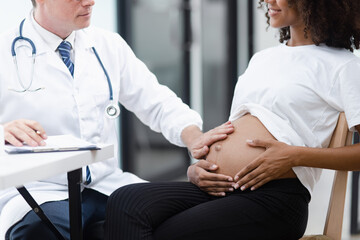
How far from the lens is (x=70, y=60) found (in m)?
1.78

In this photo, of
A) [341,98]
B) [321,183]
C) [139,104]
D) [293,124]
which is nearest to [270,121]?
[293,124]

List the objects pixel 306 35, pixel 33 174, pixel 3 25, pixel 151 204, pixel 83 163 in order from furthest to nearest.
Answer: pixel 3 25
pixel 306 35
pixel 151 204
pixel 83 163
pixel 33 174

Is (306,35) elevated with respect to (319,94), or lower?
elevated

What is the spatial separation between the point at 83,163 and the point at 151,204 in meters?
0.31

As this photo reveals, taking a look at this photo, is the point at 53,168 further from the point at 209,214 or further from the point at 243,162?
the point at 243,162

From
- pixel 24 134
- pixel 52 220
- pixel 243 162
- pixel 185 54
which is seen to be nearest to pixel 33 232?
pixel 52 220

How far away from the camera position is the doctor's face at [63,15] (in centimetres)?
173

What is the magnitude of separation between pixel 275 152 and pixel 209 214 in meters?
0.26

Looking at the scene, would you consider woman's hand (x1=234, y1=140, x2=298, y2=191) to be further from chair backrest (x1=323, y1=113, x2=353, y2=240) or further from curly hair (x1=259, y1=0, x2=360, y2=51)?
curly hair (x1=259, y1=0, x2=360, y2=51)

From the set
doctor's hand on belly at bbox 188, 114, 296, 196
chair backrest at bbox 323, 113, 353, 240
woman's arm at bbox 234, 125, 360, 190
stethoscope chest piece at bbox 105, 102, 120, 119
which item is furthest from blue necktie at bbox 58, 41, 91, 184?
chair backrest at bbox 323, 113, 353, 240

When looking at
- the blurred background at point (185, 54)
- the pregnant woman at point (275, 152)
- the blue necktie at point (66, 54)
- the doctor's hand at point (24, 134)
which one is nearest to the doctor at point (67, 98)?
the blue necktie at point (66, 54)

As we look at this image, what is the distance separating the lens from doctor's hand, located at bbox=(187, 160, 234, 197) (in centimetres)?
155

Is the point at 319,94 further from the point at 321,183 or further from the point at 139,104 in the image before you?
the point at 321,183

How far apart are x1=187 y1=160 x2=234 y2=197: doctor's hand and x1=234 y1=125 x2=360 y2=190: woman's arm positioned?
0.11 feet
